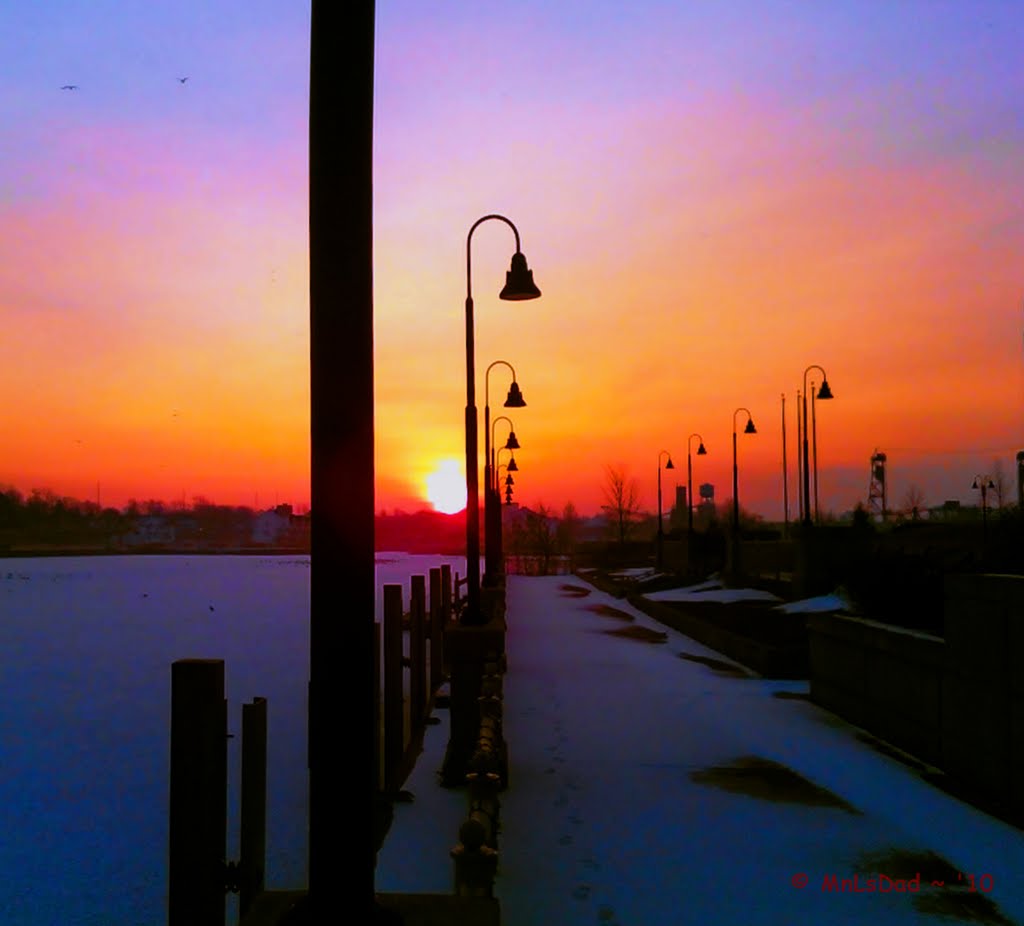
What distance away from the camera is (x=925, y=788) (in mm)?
9070

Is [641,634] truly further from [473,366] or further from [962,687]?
[962,687]

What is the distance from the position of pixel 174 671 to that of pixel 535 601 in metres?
33.1

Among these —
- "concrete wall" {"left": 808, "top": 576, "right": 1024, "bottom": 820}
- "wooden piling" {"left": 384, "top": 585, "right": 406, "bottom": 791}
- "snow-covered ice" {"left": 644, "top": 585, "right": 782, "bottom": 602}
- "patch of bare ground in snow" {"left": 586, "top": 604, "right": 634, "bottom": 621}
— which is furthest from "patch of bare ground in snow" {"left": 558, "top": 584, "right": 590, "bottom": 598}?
"concrete wall" {"left": 808, "top": 576, "right": 1024, "bottom": 820}

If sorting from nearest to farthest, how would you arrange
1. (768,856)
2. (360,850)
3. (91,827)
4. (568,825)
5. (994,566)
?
(360,850), (768,856), (568,825), (91,827), (994,566)

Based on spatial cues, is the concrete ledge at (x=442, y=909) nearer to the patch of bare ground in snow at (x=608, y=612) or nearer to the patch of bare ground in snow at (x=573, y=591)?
the patch of bare ground in snow at (x=608, y=612)

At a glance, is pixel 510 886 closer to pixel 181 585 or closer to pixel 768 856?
pixel 768 856

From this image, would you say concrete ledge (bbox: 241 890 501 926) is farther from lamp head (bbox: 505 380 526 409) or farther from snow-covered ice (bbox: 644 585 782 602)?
snow-covered ice (bbox: 644 585 782 602)

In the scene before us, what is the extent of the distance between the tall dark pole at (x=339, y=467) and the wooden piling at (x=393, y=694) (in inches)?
233

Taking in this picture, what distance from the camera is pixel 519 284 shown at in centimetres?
1359

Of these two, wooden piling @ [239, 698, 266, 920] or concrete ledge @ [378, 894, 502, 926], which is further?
wooden piling @ [239, 698, 266, 920]

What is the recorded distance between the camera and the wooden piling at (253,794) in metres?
5.05

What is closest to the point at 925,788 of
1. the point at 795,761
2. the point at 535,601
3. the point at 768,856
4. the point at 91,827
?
the point at 795,761

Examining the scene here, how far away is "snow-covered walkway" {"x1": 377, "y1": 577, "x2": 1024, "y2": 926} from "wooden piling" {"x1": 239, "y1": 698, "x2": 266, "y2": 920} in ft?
5.37

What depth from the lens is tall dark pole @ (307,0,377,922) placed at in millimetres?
3471
